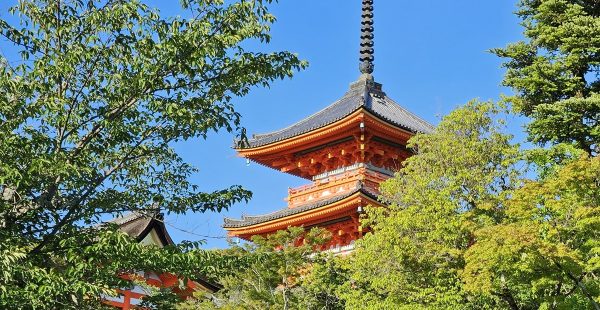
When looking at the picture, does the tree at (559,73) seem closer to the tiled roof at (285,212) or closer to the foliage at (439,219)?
the foliage at (439,219)

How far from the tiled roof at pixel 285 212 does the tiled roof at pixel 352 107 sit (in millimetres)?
2633

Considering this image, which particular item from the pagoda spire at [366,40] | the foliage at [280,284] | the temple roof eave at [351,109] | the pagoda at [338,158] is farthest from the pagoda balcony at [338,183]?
the foliage at [280,284]

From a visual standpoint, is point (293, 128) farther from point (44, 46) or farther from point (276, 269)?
point (44, 46)

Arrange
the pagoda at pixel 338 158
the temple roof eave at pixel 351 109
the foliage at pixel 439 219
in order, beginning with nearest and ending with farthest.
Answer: the foliage at pixel 439 219 < the pagoda at pixel 338 158 < the temple roof eave at pixel 351 109

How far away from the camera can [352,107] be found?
25.5 m

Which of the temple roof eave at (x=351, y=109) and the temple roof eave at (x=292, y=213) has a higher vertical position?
the temple roof eave at (x=351, y=109)

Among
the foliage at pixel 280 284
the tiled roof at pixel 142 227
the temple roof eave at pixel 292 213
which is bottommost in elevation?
the foliage at pixel 280 284

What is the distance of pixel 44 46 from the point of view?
8.48 metres

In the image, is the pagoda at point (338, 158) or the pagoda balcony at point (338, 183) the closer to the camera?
the pagoda at point (338, 158)

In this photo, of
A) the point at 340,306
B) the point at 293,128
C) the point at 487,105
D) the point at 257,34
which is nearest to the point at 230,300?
the point at 340,306

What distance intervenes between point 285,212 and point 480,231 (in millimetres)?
13136

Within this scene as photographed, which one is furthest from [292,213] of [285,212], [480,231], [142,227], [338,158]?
[480,231]

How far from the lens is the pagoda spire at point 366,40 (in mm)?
30133

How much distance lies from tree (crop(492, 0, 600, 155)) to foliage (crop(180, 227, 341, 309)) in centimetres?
573
